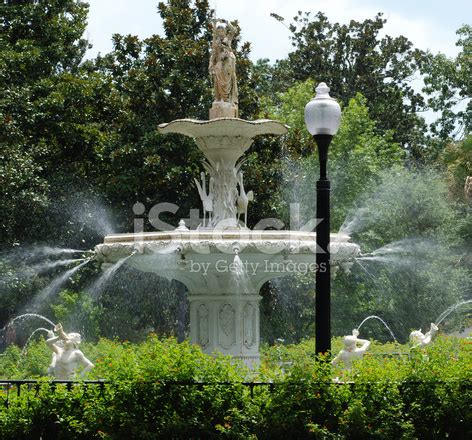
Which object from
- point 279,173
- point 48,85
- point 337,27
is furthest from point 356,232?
point 337,27

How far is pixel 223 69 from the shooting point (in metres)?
14.2

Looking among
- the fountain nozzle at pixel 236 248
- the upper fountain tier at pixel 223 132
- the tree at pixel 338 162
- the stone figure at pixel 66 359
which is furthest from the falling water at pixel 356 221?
the stone figure at pixel 66 359

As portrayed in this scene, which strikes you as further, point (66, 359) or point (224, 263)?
point (224, 263)

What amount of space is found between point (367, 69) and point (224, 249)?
89.2 ft

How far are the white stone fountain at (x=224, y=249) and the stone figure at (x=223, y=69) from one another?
14 mm

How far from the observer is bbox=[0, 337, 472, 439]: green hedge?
8.16m

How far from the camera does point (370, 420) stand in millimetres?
8148

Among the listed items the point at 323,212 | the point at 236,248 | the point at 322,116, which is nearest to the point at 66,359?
the point at 236,248

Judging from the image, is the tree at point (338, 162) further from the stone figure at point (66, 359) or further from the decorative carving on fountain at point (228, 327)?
the stone figure at point (66, 359)

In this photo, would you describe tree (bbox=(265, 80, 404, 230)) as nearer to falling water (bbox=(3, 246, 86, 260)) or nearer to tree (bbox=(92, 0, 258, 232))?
tree (bbox=(92, 0, 258, 232))

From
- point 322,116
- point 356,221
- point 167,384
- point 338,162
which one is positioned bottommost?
point 167,384

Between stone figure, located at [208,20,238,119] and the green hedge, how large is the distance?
6.26 m

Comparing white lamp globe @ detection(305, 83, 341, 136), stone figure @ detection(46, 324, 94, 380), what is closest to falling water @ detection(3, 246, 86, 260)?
stone figure @ detection(46, 324, 94, 380)

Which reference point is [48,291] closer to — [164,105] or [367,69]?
[164,105]
